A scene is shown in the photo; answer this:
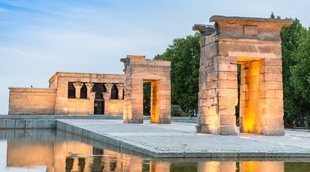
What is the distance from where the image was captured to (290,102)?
40188 mm

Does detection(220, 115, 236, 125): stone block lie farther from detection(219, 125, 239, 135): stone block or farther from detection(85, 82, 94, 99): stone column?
detection(85, 82, 94, 99): stone column

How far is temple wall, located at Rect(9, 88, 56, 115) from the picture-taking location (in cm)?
5725

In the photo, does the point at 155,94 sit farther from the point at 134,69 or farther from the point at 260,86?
the point at 260,86

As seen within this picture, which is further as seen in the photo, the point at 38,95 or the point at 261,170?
the point at 38,95

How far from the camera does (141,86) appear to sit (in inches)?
1318

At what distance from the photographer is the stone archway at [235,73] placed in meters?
18.8

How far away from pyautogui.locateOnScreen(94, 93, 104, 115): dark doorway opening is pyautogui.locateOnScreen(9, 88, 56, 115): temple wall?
5.18 metres

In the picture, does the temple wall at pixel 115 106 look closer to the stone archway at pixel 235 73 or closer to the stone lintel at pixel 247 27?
the stone archway at pixel 235 73

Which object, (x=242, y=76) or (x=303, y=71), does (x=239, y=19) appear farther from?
(x=303, y=71)

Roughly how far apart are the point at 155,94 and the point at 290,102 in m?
12.6

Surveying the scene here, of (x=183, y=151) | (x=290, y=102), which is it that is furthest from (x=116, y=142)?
(x=290, y=102)

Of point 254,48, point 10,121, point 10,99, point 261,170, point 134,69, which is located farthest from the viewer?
point 10,99

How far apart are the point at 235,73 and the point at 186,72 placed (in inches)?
1245

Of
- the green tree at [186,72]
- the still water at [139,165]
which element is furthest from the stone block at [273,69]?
the green tree at [186,72]
